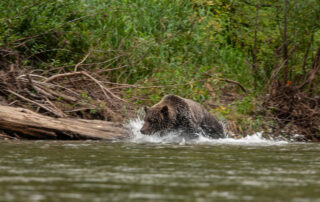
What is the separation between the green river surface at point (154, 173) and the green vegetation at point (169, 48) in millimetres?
3640

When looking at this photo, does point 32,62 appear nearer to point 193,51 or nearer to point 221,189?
point 193,51

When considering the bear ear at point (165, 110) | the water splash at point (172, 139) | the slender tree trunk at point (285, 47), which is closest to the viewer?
the water splash at point (172, 139)

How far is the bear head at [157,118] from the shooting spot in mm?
10164

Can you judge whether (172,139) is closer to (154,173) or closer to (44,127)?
(44,127)

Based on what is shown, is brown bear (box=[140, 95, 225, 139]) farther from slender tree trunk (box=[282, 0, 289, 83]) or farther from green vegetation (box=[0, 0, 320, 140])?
slender tree trunk (box=[282, 0, 289, 83])

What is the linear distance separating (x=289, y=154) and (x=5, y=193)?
478 centimetres

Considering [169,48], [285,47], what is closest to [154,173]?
[285,47]

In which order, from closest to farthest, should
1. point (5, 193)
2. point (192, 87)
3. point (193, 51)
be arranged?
point (5, 193) → point (192, 87) → point (193, 51)

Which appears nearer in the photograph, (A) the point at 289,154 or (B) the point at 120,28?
(A) the point at 289,154

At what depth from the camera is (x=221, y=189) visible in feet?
14.3

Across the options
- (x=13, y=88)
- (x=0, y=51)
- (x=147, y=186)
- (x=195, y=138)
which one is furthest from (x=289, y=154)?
(x=0, y=51)

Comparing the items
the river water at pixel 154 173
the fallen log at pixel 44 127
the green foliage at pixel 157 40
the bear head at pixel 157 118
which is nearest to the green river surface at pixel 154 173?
the river water at pixel 154 173

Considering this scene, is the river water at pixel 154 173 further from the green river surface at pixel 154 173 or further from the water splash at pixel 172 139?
the water splash at pixel 172 139

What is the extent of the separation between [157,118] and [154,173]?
495 centimetres
